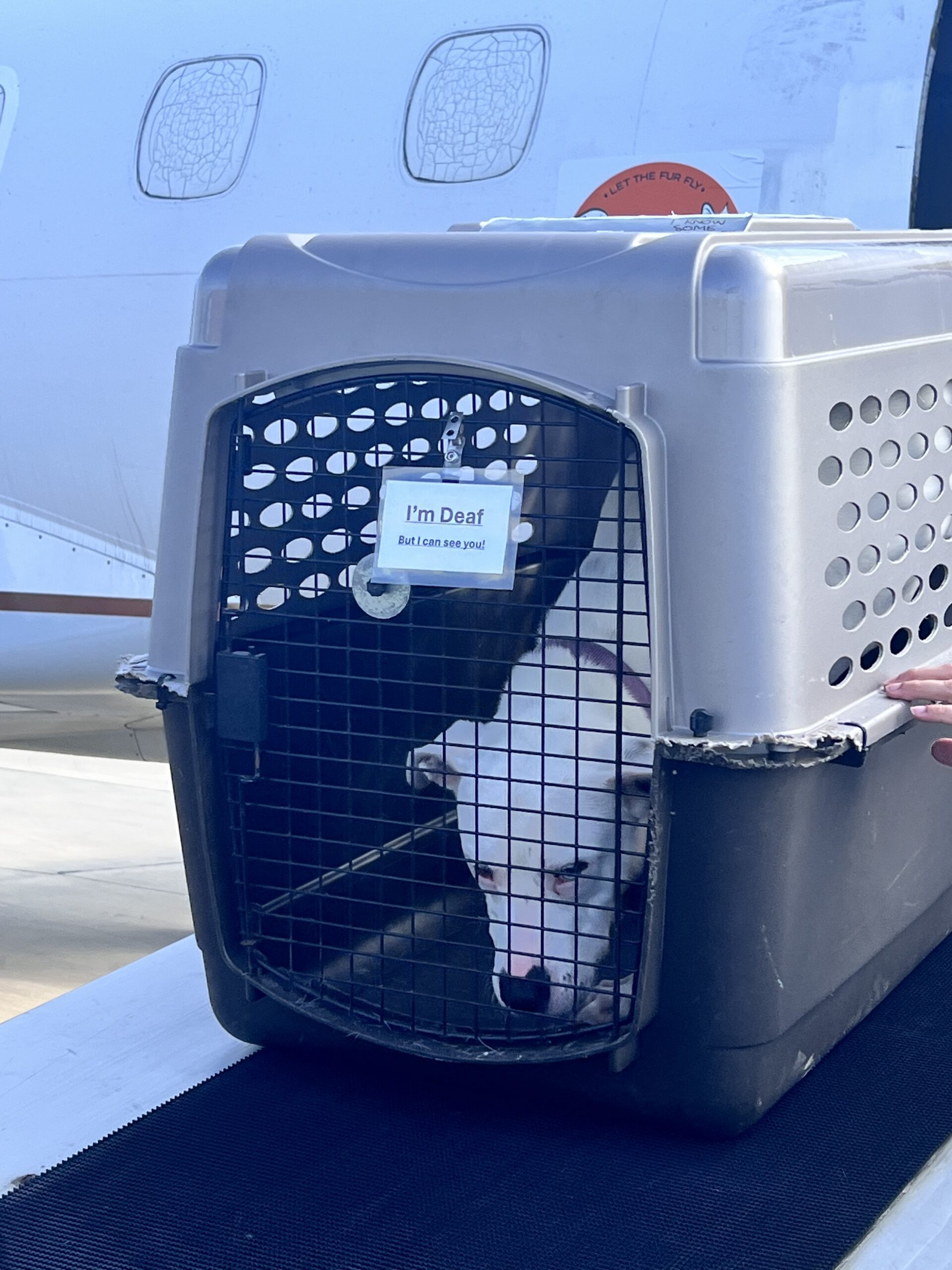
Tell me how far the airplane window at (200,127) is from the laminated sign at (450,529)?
1.83 metres

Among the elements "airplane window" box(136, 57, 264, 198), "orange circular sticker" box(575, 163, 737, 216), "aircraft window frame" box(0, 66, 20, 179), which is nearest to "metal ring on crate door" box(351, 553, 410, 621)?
"orange circular sticker" box(575, 163, 737, 216)

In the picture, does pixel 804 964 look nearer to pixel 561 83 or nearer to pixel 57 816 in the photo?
pixel 561 83

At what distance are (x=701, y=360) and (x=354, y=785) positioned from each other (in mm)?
490

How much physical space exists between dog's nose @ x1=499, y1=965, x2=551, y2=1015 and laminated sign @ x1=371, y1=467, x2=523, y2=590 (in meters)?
0.30

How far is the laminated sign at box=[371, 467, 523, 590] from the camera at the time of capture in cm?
91

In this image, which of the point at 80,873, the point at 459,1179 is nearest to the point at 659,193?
the point at 459,1179

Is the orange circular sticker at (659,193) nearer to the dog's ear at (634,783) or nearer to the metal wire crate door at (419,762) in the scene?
the metal wire crate door at (419,762)

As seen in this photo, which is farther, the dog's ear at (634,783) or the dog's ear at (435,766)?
the dog's ear at (435,766)

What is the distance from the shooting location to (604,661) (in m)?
1.10

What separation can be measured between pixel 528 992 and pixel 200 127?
2.09 metres

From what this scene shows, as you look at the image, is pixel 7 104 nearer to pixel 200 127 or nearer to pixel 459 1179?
pixel 200 127

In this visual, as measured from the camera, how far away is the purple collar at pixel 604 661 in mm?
1020

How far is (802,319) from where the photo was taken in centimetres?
85

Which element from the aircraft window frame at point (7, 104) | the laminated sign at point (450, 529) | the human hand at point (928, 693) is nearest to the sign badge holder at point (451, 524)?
Result: the laminated sign at point (450, 529)
